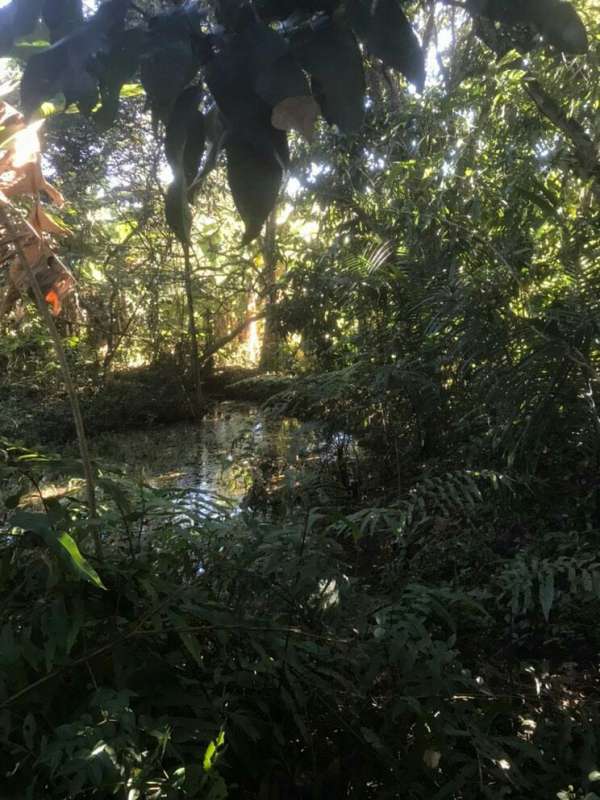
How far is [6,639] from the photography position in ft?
3.96

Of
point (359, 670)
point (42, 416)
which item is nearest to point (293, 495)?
point (359, 670)

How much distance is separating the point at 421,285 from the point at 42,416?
518cm

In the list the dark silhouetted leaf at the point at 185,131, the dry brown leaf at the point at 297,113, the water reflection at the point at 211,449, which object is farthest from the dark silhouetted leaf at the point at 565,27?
the water reflection at the point at 211,449

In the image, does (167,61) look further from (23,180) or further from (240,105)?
(23,180)

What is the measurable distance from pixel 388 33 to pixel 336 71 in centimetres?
11

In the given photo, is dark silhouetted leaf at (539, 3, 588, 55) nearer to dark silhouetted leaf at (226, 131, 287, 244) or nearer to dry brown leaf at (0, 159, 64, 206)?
dark silhouetted leaf at (226, 131, 287, 244)

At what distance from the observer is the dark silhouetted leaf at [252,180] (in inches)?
28.7

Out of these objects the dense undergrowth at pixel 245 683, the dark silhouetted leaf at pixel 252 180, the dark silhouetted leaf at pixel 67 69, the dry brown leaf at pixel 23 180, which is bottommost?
the dense undergrowth at pixel 245 683

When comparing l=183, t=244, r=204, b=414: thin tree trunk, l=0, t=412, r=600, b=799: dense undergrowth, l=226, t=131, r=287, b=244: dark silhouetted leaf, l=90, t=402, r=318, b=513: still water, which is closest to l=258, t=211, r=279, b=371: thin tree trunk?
l=90, t=402, r=318, b=513: still water

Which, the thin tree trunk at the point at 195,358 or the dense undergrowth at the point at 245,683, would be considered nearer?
the dense undergrowth at the point at 245,683

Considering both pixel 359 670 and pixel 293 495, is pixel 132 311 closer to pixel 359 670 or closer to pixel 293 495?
pixel 293 495

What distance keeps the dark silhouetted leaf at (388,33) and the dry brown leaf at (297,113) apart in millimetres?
153

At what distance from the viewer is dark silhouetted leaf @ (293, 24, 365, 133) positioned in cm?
72

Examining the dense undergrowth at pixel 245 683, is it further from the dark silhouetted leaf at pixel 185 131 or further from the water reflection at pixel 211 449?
the water reflection at pixel 211 449
